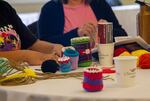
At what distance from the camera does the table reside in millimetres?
973

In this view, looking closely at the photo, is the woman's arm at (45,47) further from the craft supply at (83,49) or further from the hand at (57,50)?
the craft supply at (83,49)

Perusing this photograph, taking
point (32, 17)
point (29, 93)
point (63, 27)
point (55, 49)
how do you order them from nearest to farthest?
point (29, 93) < point (55, 49) < point (63, 27) < point (32, 17)

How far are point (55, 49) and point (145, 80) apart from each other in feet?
2.05

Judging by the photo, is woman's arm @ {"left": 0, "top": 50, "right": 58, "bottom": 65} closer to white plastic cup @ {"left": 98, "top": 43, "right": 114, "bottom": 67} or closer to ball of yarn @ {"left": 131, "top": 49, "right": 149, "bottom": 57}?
white plastic cup @ {"left": 98, "top": 43, "right": 114, "bottom": 67}

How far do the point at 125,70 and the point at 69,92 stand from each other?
183 millimetres

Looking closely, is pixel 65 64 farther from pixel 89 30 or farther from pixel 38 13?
pixel 38 13

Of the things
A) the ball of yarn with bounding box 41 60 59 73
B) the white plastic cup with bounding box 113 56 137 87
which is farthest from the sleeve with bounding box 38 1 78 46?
the white plastic cup with bounding box 113 56 137 87

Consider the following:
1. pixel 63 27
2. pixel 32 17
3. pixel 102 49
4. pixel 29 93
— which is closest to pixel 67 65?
pixel 102 49

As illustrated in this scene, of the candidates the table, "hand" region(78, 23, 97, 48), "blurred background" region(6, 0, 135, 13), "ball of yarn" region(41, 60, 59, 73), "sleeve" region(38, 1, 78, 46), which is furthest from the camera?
"blurred background" region(6, 0, 135, 13)

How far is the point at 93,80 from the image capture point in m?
1.02

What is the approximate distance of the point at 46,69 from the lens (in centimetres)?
129

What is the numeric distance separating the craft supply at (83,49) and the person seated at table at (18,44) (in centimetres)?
13

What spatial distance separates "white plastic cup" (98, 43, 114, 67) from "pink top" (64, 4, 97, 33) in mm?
763

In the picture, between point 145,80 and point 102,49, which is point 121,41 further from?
point 145,80
